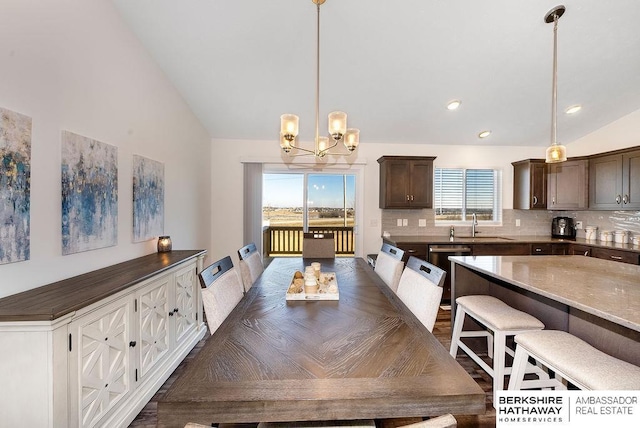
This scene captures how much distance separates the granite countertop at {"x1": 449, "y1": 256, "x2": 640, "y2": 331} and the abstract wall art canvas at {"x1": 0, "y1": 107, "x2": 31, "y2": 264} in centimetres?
278

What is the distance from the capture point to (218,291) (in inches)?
60.4

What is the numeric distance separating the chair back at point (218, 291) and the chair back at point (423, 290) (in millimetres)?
1080

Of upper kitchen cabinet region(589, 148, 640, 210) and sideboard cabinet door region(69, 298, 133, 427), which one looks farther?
upper kitchen cabinet region(589, 148, 640, 210)

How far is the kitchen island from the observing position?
135 cm

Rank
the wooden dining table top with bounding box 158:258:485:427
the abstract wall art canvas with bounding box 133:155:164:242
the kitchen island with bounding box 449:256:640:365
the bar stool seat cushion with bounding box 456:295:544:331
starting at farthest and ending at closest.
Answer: the abstract wall art canvas with bounding box 133:155:164:242, the bar stool seat cushion with bounding box 456:295:544:331, the kitchen island with bounding box 449:256:640:365, the wooden dining table top with bounding box 158:258:485:427

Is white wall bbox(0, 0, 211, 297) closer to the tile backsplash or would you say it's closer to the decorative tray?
the decorative tray

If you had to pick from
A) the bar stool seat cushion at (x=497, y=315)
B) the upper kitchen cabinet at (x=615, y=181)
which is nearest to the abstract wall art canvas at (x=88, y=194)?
the bar stool seat cushion at (x=497, y=315)

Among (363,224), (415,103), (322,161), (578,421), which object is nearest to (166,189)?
(322,161)

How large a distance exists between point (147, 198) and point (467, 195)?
14.5ft

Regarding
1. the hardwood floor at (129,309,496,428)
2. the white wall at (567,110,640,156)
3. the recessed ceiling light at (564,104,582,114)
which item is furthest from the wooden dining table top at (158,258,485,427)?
the white wall at (567,110,640,156)

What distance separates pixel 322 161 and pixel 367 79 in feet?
4.76

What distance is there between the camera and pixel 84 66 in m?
1.87

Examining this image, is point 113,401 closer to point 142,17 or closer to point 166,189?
point 166,189

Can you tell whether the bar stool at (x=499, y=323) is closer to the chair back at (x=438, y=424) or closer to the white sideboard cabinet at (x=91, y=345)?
the chair back at (x=438, y=424)
